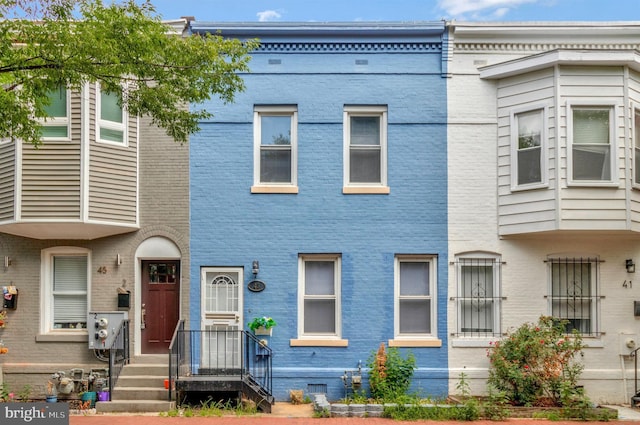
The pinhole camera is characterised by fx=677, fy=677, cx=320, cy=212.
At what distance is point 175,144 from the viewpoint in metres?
13.6

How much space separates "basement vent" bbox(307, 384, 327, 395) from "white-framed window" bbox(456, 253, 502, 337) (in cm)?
291

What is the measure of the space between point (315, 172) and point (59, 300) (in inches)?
225

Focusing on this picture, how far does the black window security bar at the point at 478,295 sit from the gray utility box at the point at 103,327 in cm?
653

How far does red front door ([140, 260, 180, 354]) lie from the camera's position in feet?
44.0

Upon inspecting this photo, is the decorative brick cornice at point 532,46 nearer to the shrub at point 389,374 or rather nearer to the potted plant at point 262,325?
the shrub at point 389,374

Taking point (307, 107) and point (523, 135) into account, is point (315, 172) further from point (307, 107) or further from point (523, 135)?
point (523, 135)

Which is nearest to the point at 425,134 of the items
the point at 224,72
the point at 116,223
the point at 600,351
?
the point at 224,72

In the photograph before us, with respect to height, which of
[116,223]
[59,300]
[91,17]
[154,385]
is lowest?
[154,385]

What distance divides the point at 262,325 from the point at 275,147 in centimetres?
356

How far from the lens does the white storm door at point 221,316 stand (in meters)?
13.2

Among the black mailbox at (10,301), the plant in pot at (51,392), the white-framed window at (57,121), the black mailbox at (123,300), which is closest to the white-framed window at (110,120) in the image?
the white-framed window at (57,121)

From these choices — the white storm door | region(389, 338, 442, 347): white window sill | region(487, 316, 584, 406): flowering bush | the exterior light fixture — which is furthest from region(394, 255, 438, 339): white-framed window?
the exterior light fixture

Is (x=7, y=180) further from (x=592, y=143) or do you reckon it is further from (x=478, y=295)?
(x=592, y=143)

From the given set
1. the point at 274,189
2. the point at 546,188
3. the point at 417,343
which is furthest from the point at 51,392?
the point at 546,188
